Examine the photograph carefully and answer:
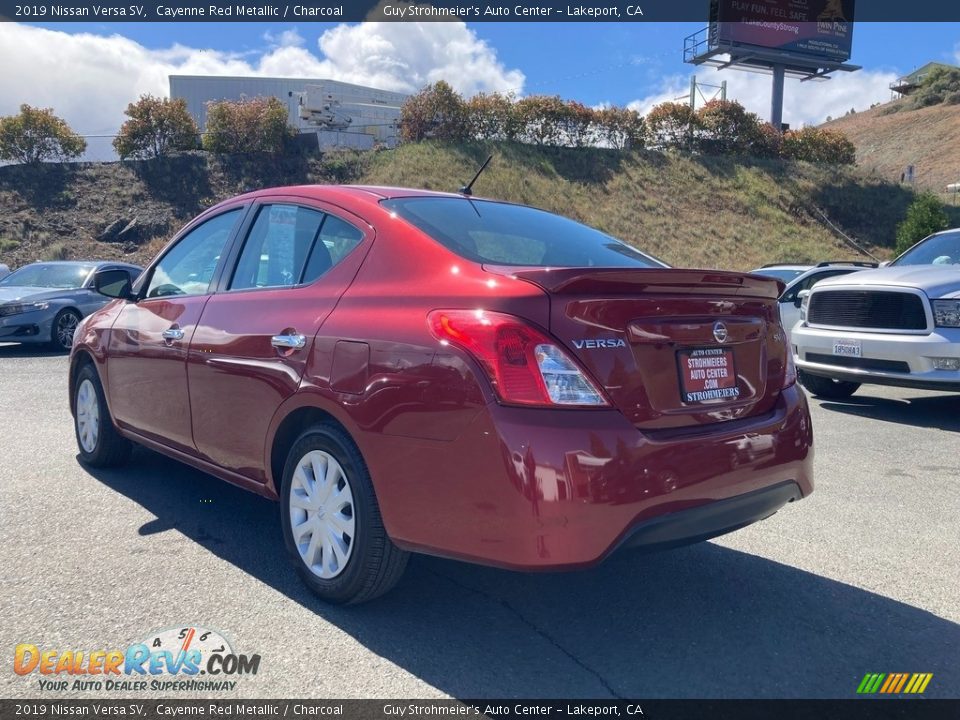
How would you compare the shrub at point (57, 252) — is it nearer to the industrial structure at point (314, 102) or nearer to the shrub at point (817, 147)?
the industrial structure at point (314, 102)

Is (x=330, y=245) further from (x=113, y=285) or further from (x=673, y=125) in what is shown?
(x=673, y=125)

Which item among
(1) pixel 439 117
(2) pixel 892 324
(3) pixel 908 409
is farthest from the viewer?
(1) pixel 439 117

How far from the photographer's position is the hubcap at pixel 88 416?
525 centimetres

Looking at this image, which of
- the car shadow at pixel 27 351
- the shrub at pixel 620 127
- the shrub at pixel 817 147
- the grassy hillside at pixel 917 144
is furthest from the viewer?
the grassy hillside at pixel 917 144

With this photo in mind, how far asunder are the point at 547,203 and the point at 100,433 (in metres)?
28.7

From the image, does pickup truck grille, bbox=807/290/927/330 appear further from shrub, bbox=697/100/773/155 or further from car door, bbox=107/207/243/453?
shrub, bbox=697/100/773/155

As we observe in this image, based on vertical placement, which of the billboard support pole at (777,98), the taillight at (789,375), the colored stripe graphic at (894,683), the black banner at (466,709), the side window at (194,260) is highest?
the billboard support pole at (777,98)

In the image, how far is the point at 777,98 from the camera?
3822 centimetres

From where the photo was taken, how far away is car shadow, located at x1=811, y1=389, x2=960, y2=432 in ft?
25.3

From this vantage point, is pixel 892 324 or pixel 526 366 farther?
pixel 892 324

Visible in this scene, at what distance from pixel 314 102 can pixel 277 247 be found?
33901 mm

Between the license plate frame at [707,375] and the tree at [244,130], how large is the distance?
31.9m

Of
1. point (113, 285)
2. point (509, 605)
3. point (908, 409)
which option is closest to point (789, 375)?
point (509, 605)

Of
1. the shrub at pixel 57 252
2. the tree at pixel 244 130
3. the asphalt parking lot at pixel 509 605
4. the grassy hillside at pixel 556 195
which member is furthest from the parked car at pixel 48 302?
the tree at pixel 244 130
